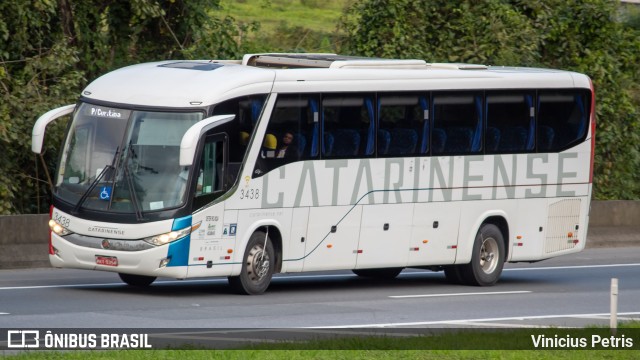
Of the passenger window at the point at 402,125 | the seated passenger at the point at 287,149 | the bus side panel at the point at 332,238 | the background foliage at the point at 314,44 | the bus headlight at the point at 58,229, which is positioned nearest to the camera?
the bus headlight at the point at 58,229

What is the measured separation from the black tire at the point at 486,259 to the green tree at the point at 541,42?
944 cm

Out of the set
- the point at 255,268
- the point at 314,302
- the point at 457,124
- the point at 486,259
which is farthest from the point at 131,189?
the point at 486,259

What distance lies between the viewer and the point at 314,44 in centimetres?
3466

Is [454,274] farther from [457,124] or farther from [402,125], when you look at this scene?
[402,125]

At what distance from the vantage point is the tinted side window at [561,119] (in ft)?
71.0

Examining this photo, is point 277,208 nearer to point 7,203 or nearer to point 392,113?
point 392,113

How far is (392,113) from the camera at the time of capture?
19797 millimetres

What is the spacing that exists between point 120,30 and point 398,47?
633cm

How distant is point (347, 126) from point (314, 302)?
2807 millimetres

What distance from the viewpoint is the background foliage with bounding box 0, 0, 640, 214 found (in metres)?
24.0

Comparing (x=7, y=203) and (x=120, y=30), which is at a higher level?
(x=120, y=30)

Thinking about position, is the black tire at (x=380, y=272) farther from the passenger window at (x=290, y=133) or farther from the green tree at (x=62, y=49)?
the green tree at (x=62, y=49)

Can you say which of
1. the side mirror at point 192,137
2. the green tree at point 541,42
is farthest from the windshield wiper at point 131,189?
the green tree at point 541,42

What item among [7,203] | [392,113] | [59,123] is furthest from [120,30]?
[392,113]
